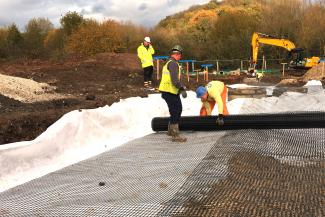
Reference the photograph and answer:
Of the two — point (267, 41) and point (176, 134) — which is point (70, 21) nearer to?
point (267, 41)

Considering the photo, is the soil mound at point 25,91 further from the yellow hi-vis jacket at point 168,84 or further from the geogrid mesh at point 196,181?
the geogrid mesh at point 196,181

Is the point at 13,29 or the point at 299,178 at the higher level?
the point at 13,29

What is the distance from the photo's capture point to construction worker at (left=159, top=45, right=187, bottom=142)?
21.7 ft

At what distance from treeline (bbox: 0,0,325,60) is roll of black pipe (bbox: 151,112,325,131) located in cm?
2116

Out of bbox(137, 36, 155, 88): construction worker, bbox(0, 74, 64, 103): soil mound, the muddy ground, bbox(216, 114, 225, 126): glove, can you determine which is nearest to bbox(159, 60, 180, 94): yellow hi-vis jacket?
bbox(216, 114, 225, 126): glove

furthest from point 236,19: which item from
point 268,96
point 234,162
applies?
point 234,162

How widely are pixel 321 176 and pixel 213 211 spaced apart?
1627mm

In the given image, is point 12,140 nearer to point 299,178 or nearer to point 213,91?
point 213,91

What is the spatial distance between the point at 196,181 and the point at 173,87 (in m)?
2.91

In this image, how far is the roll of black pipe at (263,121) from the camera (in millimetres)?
6160

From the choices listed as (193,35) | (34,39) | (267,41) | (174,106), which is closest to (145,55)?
(174,106)

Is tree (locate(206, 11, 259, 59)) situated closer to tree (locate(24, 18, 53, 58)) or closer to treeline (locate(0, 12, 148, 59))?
treeline (locate(0, 12, 148, 59))

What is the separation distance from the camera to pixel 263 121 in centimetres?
638

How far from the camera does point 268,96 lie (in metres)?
11.1
